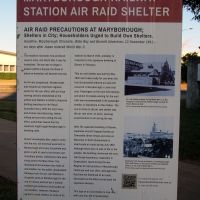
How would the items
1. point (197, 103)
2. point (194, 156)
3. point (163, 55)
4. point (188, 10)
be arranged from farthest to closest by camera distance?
1. point (197, 103)
2. point (188, 10)
3. point (194, 156)
4. point (163, 55)

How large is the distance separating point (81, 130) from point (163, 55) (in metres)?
0.90

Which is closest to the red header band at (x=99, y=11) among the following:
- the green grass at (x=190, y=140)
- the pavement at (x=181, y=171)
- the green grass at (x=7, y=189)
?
the green grass at (x=7, y=189)

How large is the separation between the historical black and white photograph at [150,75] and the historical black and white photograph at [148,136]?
0.23 meters

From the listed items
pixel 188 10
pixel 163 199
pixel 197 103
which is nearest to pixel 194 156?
pixel 188 10

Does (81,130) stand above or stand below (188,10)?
below

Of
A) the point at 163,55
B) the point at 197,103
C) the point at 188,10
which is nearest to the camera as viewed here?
the point at 163,55

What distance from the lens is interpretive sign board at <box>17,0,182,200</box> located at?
4.45 meters

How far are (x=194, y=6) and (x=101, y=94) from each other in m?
8.10

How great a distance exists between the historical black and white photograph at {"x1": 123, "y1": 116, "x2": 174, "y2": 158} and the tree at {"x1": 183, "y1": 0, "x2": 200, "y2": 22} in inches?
307

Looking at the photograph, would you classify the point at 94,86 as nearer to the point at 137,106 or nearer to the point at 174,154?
the point at 137,106

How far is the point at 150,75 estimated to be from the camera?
4.43 meters

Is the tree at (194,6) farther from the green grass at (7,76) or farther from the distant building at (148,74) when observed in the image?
the green grass at (7,76)

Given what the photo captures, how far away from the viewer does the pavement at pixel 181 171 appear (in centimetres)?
752

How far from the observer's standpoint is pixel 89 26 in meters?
4.47
